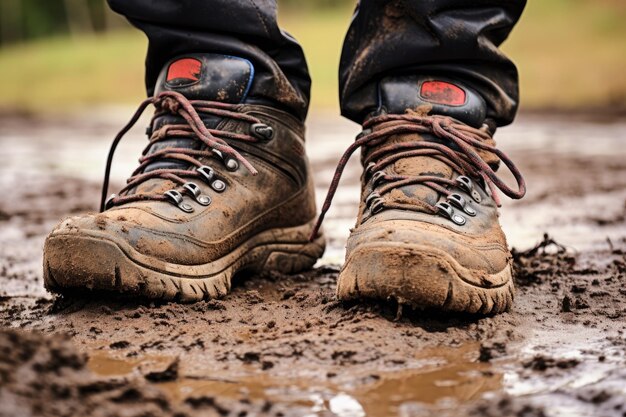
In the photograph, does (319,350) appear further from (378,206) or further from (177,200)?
(177,200)

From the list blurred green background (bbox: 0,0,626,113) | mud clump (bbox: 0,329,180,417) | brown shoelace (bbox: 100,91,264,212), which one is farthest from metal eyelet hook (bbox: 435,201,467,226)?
blurred green background (bbox: 0,0,626,113)

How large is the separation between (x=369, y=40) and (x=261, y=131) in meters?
0.34

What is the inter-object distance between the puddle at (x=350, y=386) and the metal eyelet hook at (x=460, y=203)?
15.7 inches

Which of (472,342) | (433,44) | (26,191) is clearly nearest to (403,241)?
(472,342)

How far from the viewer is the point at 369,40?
1.88 meters

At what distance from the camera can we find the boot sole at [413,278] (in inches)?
55.8

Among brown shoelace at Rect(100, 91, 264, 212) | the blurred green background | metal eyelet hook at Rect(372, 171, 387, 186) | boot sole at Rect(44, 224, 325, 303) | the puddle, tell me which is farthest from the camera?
the blurred green background

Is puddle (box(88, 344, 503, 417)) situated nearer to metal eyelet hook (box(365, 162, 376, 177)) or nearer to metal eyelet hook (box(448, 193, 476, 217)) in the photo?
metal eyelet hook (box(448, 193, 476, 217))

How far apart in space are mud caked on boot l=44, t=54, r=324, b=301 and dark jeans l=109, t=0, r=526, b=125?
54 millimetres

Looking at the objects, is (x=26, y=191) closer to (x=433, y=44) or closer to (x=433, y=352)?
(x=433, y=44)

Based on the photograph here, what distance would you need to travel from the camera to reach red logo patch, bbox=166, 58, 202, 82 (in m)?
1.87

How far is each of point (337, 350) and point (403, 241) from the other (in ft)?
0.88

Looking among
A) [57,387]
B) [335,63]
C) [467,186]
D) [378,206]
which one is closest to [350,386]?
[57,387]

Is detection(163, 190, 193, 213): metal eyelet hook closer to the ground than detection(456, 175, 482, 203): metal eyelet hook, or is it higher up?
closer to the ground
